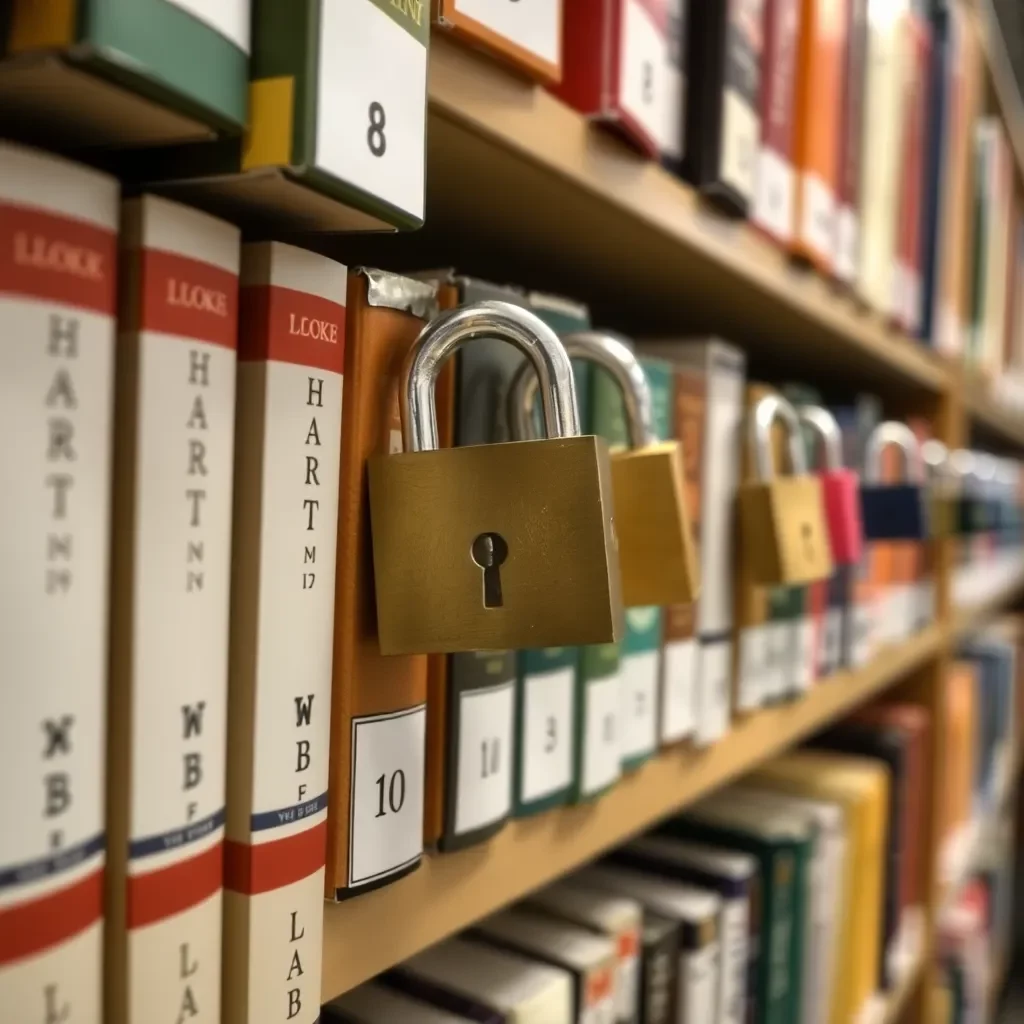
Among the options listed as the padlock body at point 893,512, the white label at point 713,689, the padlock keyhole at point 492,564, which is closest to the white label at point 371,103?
the padlock keyhole at point 492,564

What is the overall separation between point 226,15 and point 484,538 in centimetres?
19

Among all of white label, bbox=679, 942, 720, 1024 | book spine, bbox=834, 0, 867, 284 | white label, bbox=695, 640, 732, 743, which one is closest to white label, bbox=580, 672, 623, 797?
white label, bbox=695, 640, 732, 743

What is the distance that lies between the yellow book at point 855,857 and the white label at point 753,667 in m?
0.33

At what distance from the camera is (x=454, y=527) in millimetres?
383

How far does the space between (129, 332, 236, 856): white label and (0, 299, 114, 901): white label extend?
0.04 feet

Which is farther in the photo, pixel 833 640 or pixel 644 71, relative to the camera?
pixel 833 640

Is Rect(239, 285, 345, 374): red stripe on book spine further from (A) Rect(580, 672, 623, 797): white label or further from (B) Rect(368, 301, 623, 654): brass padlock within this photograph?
(A) Rect(580, 672, 623, 797): white label

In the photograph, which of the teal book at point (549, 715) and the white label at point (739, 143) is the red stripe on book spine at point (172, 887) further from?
the white label at point (739, 143)

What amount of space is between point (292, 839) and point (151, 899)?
2.3 inches

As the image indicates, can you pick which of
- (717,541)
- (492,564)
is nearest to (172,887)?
(492,564)

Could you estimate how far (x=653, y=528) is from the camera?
0.51 m

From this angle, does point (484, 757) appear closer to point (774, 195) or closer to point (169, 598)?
point (169, 598)

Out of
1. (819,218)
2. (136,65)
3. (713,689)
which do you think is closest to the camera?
(136,65)

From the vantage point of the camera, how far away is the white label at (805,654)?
0.85 metres
